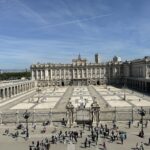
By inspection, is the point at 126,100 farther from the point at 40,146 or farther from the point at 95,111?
the point at 40,146

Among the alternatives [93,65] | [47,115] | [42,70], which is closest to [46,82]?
[42,70]

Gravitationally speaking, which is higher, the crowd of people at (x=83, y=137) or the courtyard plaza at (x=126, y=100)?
the courtyard plaza at (x=126, y=100)

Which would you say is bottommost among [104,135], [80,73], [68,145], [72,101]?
[68,145]

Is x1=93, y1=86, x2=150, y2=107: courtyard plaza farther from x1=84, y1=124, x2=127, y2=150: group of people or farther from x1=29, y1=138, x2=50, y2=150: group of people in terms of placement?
x1=29, y1=138, x2=50, y2=150: group of people

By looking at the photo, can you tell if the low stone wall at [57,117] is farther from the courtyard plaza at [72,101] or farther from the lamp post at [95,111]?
the courtyard plaza at [72,101]

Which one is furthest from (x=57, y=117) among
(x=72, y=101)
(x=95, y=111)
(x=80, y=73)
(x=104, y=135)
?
(x=80, y=73)

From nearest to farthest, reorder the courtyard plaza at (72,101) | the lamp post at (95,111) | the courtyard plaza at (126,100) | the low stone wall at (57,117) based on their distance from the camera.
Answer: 1. the lamp post at (95,111)
2. the low stone wall at (57,117)
3. the courtyard plaza at (72,101)
4. the courtyard plaza at (126,100)

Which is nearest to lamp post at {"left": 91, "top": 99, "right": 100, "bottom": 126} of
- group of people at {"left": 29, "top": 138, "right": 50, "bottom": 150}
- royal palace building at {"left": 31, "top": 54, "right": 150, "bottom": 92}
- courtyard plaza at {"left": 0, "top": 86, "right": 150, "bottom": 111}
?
group of people at {"left": 29, "top": 138, "right": 50, "bottom": 150}

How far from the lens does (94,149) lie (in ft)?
92.4

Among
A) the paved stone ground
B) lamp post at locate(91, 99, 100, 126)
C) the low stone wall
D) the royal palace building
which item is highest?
the royal palace building

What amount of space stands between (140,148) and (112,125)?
11.1m

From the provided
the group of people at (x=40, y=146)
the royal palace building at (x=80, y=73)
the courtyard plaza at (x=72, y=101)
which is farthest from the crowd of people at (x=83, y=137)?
the royal palace building at (x=80, y=73)

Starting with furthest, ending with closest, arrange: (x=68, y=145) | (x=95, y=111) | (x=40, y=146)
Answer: (x=95, y=111)
(x=68, y=145)
(x=40, y=146)

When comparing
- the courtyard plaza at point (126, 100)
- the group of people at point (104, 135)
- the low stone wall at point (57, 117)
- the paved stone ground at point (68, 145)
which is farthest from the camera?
the courtyard plaza at point (126, 100)
